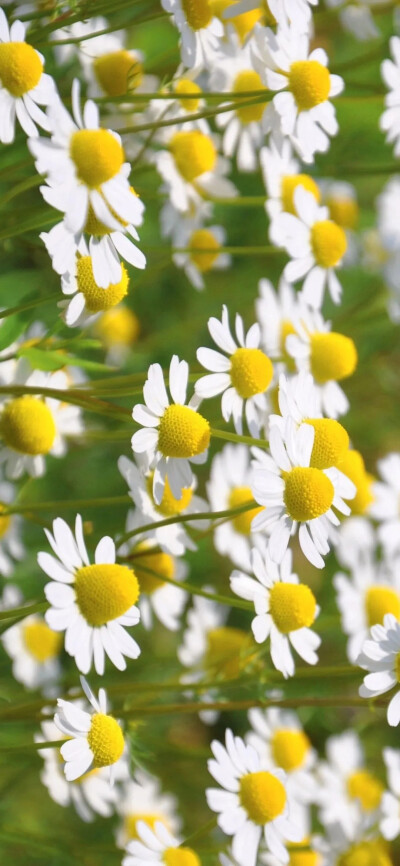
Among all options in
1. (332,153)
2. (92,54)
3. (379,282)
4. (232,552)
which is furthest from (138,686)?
(379,282)

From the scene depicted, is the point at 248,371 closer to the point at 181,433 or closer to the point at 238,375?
the point at 238,375

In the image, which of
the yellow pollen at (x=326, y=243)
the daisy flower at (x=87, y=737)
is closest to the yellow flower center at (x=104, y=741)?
the daisy flower at (x=87, y=737)

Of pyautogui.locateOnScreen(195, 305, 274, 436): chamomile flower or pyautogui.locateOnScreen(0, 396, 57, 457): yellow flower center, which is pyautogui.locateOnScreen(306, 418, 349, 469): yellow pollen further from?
pyautogui.locateOnScreen(0, 396, 57, 457): yellow flower center

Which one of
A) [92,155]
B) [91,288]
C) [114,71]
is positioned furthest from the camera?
[114,71]

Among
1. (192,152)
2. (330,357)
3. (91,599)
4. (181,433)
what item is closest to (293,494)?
(181,433)

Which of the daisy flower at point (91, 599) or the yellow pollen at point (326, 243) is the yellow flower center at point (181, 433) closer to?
the daisy flower at point (91, 599)

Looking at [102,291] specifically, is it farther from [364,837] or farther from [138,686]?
[364,837]

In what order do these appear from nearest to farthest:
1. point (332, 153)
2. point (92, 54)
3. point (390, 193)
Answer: point (92, 54) < point (332, 153) < point (390, 193)
